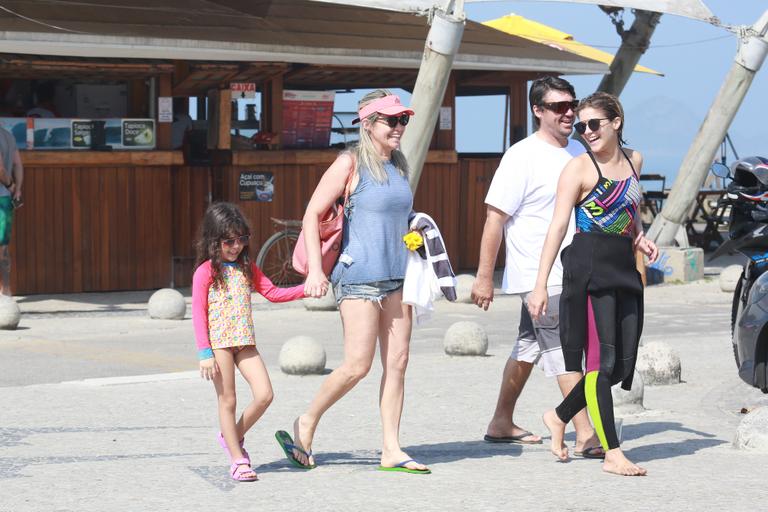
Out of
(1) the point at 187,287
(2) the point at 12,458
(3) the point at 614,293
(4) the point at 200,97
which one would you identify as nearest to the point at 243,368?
(2) the point at 12,458

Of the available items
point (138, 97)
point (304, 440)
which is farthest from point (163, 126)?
point (304, 440)

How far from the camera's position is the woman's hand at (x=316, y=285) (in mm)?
6625

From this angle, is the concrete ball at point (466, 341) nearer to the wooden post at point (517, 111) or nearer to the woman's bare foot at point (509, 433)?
the woman's bare foot at point (509, 433)

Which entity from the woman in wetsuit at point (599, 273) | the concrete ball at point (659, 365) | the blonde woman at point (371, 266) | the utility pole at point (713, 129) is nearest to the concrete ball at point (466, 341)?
the concrete ball at point (659, 365)

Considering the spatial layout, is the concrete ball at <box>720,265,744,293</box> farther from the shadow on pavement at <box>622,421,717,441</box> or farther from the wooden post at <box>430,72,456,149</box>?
the shadow on pavement at <box>622,421,717,441</box>

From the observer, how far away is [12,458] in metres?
7.21

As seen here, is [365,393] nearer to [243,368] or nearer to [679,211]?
[243,368]

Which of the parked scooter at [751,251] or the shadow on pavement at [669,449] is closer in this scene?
the shadow on pavement at [669,449]

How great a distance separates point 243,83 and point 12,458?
10295 millimetres

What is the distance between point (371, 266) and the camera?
6.85 metres

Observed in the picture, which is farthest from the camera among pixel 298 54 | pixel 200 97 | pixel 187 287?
pixel 200 97

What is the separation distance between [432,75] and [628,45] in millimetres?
6418

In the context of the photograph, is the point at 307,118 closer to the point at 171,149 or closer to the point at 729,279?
the point at 171,149

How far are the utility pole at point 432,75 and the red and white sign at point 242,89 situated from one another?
243cm
